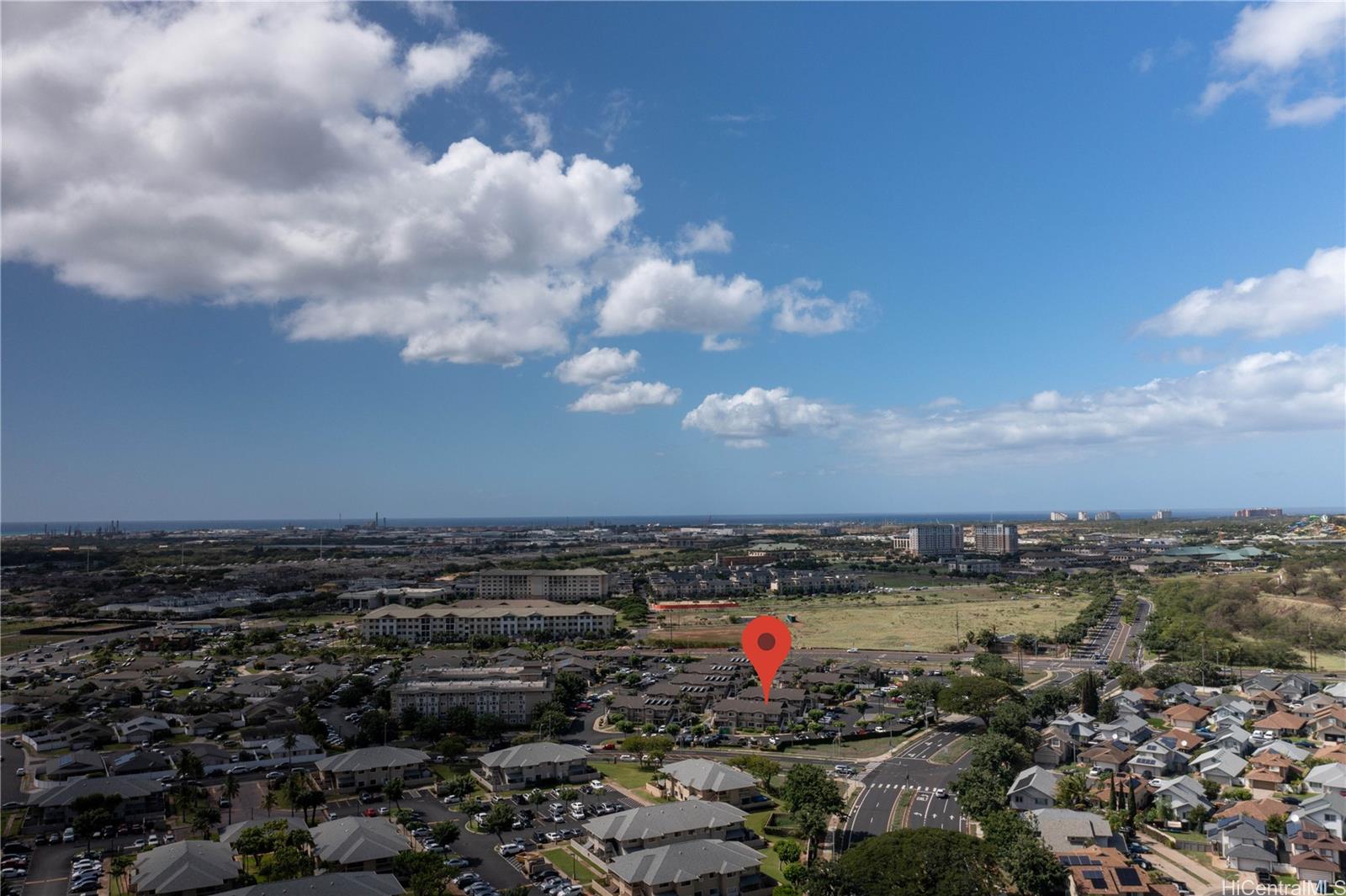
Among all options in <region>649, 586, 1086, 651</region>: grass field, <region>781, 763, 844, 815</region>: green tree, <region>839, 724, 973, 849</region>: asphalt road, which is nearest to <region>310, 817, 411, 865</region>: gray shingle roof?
<region>781, 763, 844, 815</region>: green tree

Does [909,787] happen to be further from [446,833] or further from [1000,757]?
[446,833]

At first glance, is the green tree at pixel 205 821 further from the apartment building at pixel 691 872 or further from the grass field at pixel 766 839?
the grass field at pixel 766 839

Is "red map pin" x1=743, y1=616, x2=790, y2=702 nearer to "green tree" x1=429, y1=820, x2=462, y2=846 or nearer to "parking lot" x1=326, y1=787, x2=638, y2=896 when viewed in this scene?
"parking lot" x1=326, y1=787, x2=638, y2=896

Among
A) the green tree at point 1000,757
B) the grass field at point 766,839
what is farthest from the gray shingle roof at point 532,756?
the green tree at point 1000,757

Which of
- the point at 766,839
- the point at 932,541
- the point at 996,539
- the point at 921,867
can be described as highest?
the point at 996,539

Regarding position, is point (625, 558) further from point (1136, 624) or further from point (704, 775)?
point (704, 775)

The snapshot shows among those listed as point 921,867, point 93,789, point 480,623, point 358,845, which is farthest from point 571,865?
point 480,623

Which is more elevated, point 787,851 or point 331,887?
point 331,887
